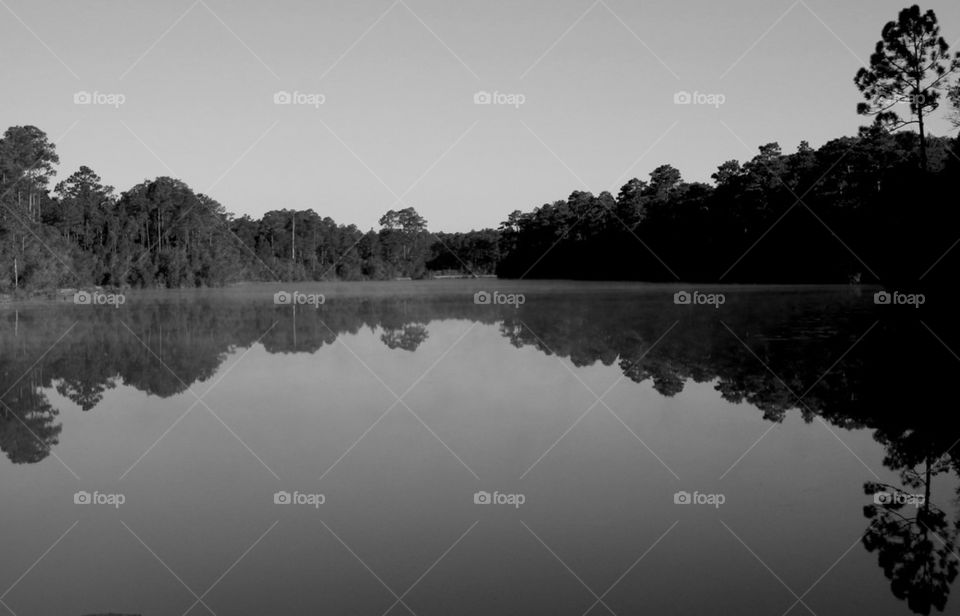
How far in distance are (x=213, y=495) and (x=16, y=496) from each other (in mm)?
1930

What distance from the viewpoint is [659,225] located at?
89.8 meters

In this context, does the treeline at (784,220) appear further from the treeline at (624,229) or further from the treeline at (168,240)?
the treeline at (168,240)

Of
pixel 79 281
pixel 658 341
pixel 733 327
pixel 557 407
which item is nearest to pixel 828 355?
pixel 658 341

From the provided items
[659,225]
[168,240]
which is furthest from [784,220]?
[168,240]

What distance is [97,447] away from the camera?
980 cm

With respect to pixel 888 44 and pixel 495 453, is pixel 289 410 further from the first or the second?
pixel 888 44

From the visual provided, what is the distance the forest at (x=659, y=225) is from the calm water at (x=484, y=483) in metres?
20.6

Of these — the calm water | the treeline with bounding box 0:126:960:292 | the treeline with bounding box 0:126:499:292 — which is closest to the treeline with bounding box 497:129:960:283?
the treeline with bounding box 0:126:960:292

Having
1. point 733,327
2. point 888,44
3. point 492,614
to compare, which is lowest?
point 492,614

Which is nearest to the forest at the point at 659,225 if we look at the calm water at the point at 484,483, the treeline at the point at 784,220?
the treeline at the point at 784,220

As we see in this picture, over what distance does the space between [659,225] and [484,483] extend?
84.8 m

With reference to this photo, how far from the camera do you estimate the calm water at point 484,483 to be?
562 cm

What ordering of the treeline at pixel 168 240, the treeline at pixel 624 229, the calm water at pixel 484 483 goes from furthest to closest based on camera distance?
1. the treeline at pixel 168 240
2. the treeline at pixel 624 229
3. the calm water at pixel 484 483

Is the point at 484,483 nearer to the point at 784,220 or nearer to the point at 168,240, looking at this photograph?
the point at 784,220
